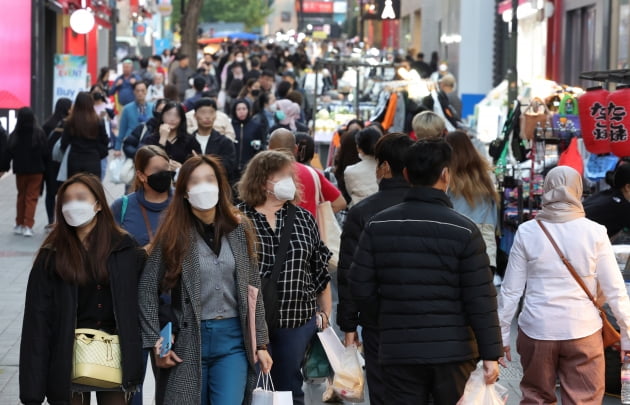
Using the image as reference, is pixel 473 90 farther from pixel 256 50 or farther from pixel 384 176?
pixel 384 176

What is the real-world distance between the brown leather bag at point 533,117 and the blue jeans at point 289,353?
269 inches

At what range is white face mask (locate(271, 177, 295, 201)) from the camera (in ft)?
20.5

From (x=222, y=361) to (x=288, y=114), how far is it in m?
11.5

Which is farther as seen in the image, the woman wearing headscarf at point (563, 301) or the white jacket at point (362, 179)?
the white jacket at point (362, 179)

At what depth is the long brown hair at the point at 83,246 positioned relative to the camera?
518 centimetres

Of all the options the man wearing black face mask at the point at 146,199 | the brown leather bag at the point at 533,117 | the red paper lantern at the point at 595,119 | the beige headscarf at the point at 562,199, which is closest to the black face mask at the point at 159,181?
the man wearing black face mask at the point at 146,199

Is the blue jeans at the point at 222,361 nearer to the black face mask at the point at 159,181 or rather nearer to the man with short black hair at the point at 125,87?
the black face mask at the point at 159,181

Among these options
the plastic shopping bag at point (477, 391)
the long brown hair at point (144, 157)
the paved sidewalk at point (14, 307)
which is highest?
the long brown hair at point (144, 157)

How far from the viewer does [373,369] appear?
5.90 metres

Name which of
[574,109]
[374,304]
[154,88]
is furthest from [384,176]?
[154,88]

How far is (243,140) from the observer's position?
45.5 feet

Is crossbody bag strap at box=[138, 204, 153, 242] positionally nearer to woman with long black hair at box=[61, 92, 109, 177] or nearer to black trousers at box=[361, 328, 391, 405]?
black trousers at box=[361, 328, 391, 405]

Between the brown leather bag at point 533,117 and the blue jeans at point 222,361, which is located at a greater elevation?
the brown leather bag at point 533,117

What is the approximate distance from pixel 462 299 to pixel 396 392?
503 mm
